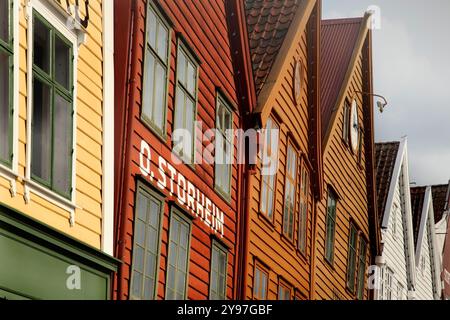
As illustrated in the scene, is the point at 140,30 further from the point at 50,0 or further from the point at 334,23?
the point at 334,23

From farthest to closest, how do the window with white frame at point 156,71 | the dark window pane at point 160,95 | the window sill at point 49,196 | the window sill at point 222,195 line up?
the window sill at point 222,195 → the dark window pane at point 160,95 → the window with white frame at point 156,71 → the window sill at point 49,196

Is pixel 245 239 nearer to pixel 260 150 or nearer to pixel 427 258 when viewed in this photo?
pixel 260 150

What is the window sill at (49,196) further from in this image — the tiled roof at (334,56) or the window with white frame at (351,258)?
the window with white frame at (351,258)

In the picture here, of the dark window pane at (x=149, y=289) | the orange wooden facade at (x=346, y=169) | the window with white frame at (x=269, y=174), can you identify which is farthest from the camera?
the orange wooden facade at (x=346, y=169)

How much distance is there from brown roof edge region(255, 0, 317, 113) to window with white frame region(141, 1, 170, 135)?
14.3 ft

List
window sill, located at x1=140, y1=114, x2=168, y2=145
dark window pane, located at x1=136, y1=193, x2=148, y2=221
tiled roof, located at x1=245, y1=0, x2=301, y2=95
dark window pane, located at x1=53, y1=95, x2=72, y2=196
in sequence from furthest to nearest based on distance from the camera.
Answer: tiled roof, located at x1=245, y1=0, x2=301, y2=95 → window sill, located at x1=140, y1=114, x2=168, y2=145 → dark window pane, located at x1=136, y1=193, x2=148, y2=221 → dark window pane, located at x1=53, y1=95, x2=72, y2=196

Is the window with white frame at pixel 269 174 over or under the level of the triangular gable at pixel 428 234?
under

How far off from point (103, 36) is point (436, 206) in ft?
112

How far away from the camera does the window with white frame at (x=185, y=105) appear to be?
15.7 meters

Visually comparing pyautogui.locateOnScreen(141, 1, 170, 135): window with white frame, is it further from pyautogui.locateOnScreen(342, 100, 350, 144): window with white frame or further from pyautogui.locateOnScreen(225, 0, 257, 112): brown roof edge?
pyautogui.locateOnScreen(342, 100, 350, 144): window with white frame

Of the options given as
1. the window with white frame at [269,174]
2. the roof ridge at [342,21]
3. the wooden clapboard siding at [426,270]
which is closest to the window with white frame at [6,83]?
the window with white frame at [269,174]

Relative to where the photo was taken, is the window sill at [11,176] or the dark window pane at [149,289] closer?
the window sill at [11,176]

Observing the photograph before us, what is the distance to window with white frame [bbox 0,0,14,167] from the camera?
34.7 feet

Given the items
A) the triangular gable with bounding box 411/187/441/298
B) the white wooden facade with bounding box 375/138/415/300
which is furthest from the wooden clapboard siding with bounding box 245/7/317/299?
the triangular gable with bounding box 411/187/441/298
